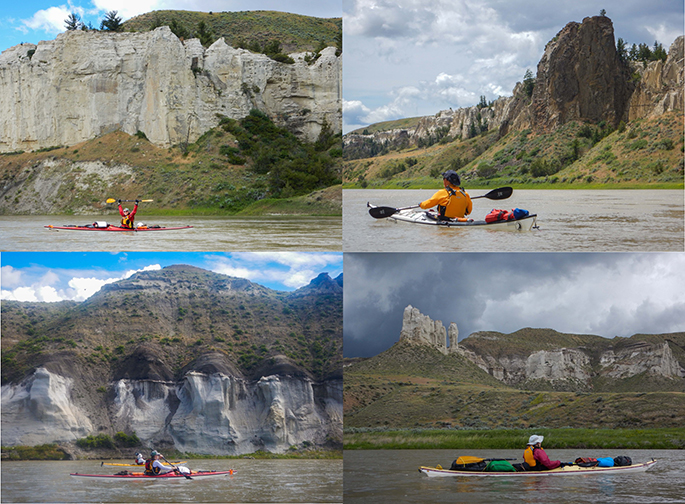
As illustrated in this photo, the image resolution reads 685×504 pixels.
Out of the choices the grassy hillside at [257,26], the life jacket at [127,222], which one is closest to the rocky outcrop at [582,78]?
the grassy hillside at [257,26]

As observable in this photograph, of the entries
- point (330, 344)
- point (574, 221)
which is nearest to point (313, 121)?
point (330, 344)

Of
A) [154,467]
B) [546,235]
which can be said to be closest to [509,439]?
[546,235]

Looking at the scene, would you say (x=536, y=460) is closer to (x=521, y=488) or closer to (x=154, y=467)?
(x=521, y=488)

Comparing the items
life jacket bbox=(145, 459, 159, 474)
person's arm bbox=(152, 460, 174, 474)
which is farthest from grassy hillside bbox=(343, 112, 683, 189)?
life jacket bbox=(145, 459, 159, 474)

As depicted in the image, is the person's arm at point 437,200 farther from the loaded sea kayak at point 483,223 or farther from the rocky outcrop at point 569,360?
the rocky outcrop at point 569,360

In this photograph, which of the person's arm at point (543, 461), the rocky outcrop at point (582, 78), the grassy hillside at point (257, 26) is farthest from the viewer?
the grassy hillside at point (257, 26)

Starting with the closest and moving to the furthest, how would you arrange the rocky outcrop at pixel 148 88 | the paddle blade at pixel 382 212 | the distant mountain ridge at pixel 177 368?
the paddle blade at pixel 382 212, the distant mountain ridge at pixel 177 368, the rocky outcrop at pixel 148 88

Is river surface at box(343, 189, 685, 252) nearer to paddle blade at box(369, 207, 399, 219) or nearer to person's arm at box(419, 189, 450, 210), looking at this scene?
paddle blade at box(369, 207, 399, 219)

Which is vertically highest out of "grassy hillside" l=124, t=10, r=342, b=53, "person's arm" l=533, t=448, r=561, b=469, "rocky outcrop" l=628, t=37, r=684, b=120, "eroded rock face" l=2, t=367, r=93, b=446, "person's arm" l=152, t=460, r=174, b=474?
"grassy hillside" l=124, t=10, r=342, b=53
